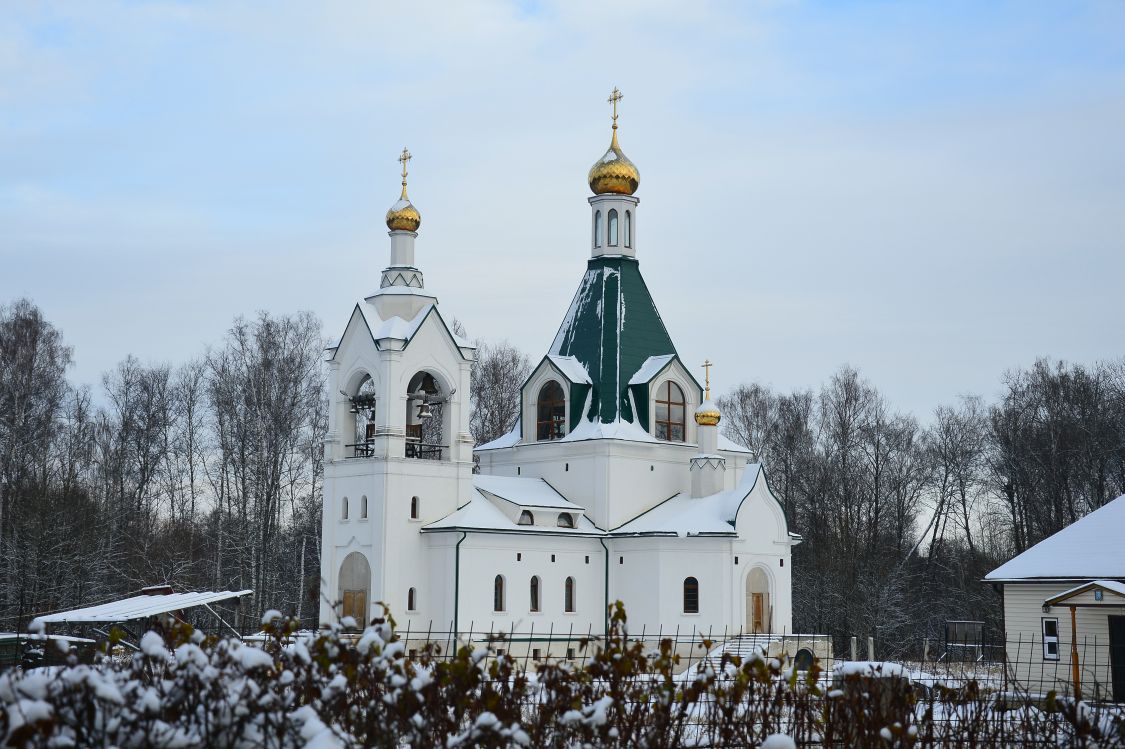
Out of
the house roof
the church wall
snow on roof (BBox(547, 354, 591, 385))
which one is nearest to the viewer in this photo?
the house roof

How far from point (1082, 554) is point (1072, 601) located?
1.71 metres

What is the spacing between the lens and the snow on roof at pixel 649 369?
100ft

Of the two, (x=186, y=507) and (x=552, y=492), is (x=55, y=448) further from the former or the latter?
(x=552, y=492)

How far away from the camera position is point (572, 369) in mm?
30984

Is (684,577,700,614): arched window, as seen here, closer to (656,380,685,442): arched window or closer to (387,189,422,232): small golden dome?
(656,380,685,442): arched window

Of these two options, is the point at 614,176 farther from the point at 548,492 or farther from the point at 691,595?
the point at 691,595

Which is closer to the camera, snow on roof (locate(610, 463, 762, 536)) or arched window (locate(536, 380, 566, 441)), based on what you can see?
snow on roof (locate(610, 463, 762, 536))

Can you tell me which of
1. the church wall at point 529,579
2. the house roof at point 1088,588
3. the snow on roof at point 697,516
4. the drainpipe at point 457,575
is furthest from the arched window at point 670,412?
the house roof at point 1088,588

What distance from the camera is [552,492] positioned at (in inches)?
1195

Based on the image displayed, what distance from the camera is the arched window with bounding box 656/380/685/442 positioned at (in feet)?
101

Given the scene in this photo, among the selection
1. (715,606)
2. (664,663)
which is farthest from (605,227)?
(664,663)

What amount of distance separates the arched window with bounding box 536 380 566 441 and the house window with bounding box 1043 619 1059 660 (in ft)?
38.1

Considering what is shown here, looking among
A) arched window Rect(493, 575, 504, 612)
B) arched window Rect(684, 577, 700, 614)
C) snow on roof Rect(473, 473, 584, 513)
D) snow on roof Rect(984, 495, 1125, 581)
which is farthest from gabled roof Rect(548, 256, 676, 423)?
snow on roof Rect(984, 495, 1125, 581)

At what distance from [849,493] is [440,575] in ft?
62.3
